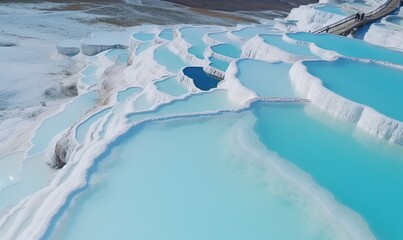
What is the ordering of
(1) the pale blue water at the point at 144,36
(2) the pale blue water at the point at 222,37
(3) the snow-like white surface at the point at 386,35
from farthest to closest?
(1) the pale blue water at the point at 144,36 < (3) the snow-like white surface at the point at 386,35 < (2) the pale blue water at the point at 222,37

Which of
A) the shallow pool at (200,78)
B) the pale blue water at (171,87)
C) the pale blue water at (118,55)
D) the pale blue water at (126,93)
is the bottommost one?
the pale blue water at (118,55)

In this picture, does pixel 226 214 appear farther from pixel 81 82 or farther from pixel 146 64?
pixel 81 82

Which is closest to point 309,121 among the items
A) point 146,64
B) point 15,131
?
point 146,64

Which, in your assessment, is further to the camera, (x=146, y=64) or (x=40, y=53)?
(x=40, y=53)

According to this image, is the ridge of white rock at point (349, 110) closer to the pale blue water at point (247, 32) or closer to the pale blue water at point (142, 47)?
the pale blue water at point (247, 32)

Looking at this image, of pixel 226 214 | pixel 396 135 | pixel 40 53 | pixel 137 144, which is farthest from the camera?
pixel 40 53

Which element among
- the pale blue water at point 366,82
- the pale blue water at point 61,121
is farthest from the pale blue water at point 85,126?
the pale blue water at point 366,82

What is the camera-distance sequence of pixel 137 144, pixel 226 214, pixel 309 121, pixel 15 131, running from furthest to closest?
pixel 15 131, pixel 309 121, pixel 137 144, pixel 226 214
